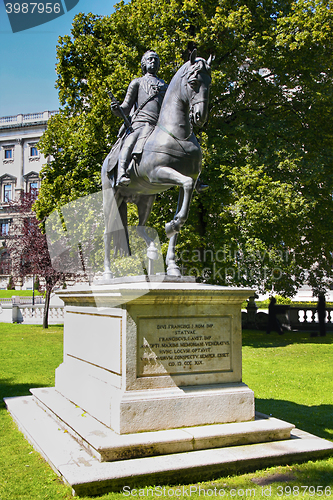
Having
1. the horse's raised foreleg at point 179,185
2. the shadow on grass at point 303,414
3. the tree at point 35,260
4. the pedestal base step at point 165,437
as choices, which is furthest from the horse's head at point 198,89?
the tree at point 35,260

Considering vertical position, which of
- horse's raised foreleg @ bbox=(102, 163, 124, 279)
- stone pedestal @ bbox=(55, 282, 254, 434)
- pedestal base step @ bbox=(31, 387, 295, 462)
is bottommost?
pedestal base step @ bbox=(31, 387, 295, 462)

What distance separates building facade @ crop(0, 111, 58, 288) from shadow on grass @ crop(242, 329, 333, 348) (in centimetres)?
5204

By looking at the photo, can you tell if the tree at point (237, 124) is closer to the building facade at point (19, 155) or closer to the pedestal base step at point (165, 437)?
A: the pedestal base step at point (165, 437)

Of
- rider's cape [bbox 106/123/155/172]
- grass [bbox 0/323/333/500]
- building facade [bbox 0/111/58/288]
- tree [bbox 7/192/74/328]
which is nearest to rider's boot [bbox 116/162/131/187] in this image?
rider's cape [bbox 106/123/155/172]

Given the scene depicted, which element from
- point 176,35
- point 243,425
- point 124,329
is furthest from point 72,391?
point 176,35

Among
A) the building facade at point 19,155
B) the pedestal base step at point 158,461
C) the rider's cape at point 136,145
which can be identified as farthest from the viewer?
the building facade at point 19,155

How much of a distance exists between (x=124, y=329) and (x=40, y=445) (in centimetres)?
173

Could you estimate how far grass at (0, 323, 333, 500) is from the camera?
464 centimetres

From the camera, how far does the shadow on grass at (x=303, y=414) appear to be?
22.6ft

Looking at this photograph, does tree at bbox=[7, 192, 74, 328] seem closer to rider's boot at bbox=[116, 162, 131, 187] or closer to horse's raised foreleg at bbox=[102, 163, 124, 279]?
horse's raised foreleg at bbox=[102, 163, 124, 279]

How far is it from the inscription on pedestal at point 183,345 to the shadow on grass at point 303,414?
6.19 feet

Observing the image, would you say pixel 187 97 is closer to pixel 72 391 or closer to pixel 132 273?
pixel 72 391

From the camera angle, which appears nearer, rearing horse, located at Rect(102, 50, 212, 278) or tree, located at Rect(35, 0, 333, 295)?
rearing horse, located at Rect(102, 50, 212, 278)

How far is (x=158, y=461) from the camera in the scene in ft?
16.1
